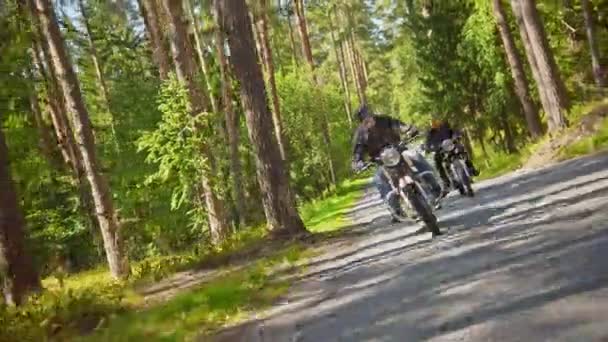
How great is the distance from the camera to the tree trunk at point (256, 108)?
43.4 feet

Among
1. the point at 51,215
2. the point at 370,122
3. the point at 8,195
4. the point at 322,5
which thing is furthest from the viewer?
the point at 322,5

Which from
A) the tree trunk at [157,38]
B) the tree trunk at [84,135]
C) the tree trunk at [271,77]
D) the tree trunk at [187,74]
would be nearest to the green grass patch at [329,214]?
the tree trunk at [187,74]

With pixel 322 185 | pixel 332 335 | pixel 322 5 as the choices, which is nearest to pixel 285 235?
pixel 332 335

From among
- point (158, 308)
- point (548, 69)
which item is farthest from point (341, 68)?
point (158, 308)

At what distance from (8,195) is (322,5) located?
49116 mm

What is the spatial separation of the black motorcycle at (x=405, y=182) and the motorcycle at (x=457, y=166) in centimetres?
360

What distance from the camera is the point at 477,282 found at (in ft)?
19.8

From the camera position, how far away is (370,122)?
1075cm

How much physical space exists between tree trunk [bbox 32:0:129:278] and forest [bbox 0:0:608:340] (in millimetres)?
36

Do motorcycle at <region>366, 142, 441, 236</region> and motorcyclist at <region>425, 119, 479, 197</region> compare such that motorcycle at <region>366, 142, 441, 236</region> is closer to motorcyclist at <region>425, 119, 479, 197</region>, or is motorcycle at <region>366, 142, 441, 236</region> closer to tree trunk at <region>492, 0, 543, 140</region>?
motorcyclist at <region>425, 119, 479, 197</region>

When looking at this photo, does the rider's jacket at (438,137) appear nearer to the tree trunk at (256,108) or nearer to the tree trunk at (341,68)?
the tree trunk at (256,108)

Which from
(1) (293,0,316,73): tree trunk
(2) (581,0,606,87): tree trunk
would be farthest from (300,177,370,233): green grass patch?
(1) (293,0,316,73): tree trunk

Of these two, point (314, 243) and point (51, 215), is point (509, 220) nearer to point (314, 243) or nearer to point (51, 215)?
point (314, 243)

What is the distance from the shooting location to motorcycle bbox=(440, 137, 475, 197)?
1406 cm
